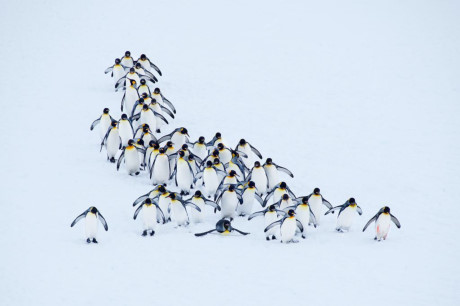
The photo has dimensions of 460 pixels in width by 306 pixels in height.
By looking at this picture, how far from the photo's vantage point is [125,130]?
1352cm

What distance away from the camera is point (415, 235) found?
37.9 feet

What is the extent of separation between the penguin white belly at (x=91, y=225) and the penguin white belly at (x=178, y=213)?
54.9 inches

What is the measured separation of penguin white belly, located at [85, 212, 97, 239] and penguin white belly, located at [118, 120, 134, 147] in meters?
3.18

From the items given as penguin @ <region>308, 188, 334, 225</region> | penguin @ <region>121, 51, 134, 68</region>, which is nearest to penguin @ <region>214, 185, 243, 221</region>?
penguin @ <region>308, 188, 334, 225</region>

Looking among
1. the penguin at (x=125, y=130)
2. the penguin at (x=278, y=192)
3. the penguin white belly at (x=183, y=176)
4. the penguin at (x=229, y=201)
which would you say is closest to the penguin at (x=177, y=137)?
the penguin at (x=125, y=130)

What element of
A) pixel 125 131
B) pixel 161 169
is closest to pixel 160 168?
pixel 161 169

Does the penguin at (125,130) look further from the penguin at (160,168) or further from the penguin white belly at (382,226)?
the penguin white belly at (382,226)

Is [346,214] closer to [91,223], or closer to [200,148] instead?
[200,148]

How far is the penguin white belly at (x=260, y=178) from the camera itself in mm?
12211

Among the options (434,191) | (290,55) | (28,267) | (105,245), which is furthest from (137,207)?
(290,55)

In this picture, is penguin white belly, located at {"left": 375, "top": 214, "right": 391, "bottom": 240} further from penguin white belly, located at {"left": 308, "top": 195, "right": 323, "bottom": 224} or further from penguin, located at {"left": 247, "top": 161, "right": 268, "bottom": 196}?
penguin, located at {"left": 247, "top": 161, "right": 268, "bottom": 196}

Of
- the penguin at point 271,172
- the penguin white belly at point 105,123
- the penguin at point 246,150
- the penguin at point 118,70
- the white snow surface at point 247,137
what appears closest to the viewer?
the white snow surface at point 247,137

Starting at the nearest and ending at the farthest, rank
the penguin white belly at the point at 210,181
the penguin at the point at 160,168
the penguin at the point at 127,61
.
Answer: the penguin white belly at the point at 210,181 < the penguin at the point at 160,168 < the penguin at the point at 127,61

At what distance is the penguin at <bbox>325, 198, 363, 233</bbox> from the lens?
1130 cm
